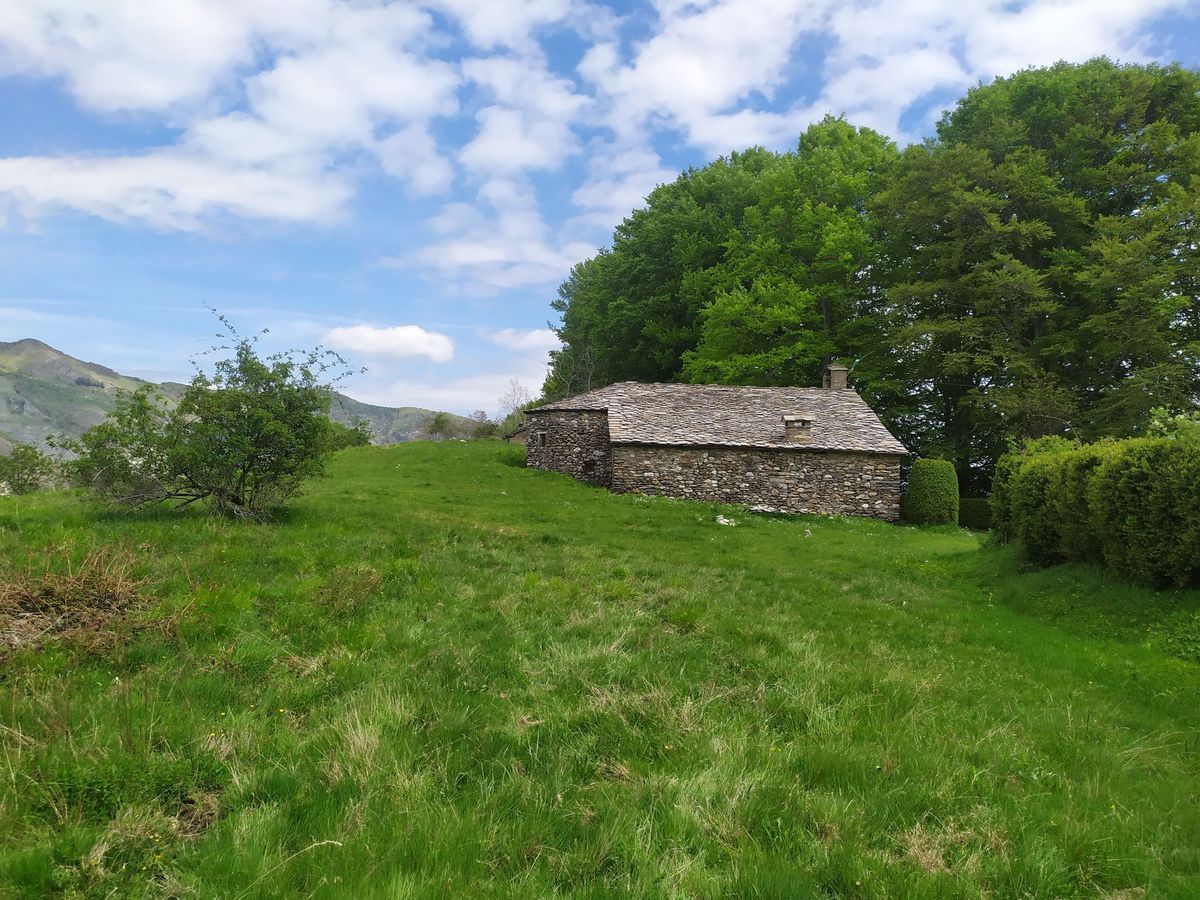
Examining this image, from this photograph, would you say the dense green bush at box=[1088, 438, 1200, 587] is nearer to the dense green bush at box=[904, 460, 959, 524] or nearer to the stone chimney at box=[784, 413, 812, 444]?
the dense green bush at box=[904, 460, 959, 524]

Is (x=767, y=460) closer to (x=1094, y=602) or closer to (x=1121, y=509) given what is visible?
(x=1121, y=509)

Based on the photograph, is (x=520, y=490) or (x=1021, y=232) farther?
(x=1021, y=232)

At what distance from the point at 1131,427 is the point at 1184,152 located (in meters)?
14.1

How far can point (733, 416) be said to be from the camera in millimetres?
30016

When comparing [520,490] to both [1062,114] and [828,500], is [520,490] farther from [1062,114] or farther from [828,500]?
[1062,114]

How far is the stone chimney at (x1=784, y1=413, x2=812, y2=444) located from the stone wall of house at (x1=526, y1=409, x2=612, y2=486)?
8.67m

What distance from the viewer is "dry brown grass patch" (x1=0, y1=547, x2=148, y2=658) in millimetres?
5293

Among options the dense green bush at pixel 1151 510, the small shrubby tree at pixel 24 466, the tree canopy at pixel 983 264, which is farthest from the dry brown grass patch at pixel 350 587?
the small shrubby tree at pixel 24 466

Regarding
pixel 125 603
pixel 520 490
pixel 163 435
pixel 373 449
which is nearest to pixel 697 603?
pixel 125 603

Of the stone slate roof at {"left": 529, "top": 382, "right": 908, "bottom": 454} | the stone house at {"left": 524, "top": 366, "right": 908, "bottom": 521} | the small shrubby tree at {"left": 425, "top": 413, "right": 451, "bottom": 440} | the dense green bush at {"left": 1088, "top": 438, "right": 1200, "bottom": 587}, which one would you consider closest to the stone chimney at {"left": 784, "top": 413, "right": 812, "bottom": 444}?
the stone house at {"left": 524, "top": 366, "right": 908, "bottom": 521}

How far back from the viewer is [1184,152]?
28562 millimetres

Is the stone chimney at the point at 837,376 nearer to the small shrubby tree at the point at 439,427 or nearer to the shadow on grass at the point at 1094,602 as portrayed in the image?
the shadow on grass at the point at 1094,602

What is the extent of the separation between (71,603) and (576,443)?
85.9 ft

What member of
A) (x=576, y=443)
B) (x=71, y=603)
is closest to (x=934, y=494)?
(x=576, y=443)
